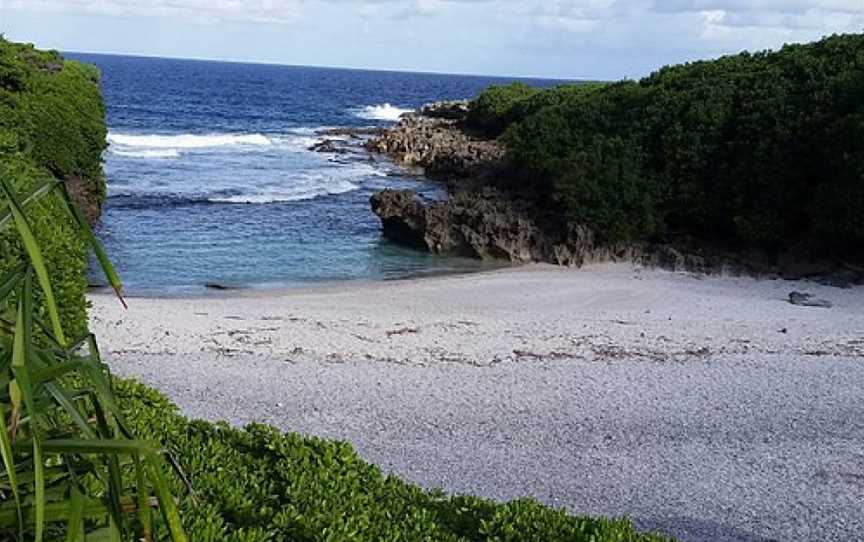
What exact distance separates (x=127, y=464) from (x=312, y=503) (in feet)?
5.42

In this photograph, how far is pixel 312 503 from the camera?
4223mm

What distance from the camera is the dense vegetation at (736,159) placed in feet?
69.6

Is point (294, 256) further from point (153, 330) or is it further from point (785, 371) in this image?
point (785, 371)

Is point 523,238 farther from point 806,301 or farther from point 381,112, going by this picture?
point 381,112

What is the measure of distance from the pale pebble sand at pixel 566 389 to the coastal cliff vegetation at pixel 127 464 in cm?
323

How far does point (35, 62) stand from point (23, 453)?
24.1 m

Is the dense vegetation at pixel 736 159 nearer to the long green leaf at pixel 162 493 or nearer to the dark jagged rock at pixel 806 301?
the dark jagged rock at pixel 806 301

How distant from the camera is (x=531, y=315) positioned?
1658cm

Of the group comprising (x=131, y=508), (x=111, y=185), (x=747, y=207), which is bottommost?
(x=111, y=185)

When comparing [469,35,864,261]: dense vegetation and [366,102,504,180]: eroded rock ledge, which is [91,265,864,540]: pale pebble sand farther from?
[366,102,504,180]: eroded rock ledge

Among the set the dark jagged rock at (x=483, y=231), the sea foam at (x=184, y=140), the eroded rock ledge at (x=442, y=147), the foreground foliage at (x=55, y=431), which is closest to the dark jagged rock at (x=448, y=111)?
the eroded rock ledge at (x=442, y=147)

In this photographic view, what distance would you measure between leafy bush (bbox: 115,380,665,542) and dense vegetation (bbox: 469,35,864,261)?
18130mm

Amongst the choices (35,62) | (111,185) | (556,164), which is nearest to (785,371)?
(556,164)

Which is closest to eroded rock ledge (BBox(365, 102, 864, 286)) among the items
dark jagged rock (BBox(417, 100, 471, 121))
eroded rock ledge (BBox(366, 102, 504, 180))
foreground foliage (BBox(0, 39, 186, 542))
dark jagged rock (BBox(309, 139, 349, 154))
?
eroded rock ledge (BBox(366, 102, 504, 180))
